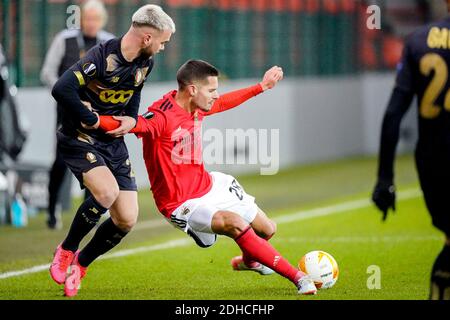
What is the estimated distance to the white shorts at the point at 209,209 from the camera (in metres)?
7.87

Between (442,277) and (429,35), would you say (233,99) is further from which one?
(442,277)

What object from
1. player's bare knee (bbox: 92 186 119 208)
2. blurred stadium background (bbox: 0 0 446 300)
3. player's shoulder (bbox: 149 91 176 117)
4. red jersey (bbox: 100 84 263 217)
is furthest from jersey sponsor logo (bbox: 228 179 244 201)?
blurred stadium background (bbox: 0 0 446 300)

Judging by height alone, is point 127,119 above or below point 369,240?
above

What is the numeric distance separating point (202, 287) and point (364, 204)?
6.84m

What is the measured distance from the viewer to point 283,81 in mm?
21438

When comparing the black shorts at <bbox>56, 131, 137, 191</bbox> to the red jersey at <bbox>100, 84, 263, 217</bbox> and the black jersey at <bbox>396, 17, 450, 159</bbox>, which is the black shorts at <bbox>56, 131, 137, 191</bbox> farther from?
the black jersey at <bbox>396, 17, 450, 159</bbox>

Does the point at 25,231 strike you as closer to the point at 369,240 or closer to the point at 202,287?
the point at 369,240

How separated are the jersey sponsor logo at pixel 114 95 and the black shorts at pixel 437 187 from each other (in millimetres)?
2421

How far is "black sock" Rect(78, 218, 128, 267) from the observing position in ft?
26.7

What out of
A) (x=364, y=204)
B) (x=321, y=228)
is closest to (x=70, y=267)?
(x=321, y=228)

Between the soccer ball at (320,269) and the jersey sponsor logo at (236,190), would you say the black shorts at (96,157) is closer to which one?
the jersey sponsor logo at (236,190)

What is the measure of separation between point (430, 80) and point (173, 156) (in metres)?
2.26

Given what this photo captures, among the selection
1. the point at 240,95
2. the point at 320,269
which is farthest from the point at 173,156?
the point at 320,269
